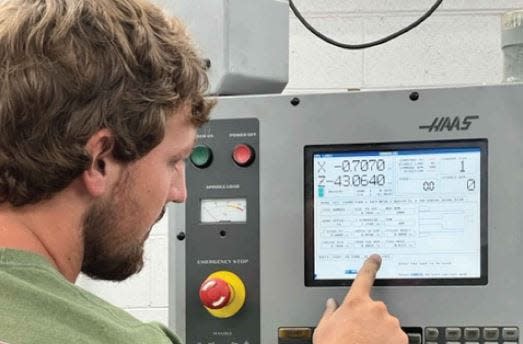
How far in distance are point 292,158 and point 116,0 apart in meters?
0.41

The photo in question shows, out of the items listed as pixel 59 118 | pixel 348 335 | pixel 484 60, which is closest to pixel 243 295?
pixel 348 335

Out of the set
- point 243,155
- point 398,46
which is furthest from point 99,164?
point 398,46

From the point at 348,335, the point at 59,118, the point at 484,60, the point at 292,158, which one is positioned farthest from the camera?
the point at 484,60

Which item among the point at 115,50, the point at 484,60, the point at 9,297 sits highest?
the point at 484,60

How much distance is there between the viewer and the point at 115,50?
33.2 inches

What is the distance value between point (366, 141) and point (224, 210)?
10.0 inches

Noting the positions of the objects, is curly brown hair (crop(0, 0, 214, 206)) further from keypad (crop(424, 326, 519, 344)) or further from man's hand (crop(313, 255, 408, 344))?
keypad (crop(424, 326, 519, 344))

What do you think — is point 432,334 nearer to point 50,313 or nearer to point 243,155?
point 243,155

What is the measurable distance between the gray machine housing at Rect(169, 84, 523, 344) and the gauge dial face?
0.08 ft

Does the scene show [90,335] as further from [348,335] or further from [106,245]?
[348,335]

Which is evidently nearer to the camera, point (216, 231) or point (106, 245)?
point (106, 245)

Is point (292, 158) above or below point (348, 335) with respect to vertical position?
above

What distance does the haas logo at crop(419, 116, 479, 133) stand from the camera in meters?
1.12

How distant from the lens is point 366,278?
1095 millimetres
